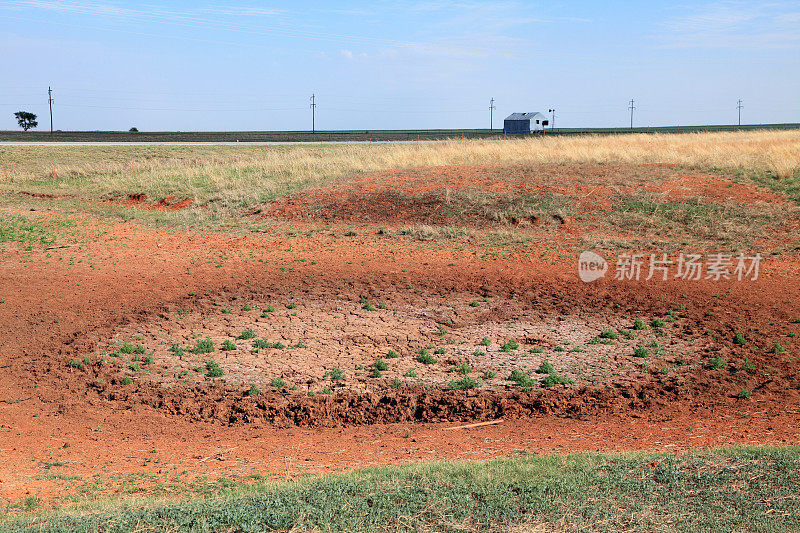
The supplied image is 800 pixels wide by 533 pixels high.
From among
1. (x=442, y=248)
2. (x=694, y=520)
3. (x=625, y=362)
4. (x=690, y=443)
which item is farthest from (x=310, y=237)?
(x=694, y=520)

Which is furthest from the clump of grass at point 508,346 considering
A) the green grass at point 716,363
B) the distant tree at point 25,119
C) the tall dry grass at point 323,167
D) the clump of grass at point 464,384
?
the distant tree at point 25,119

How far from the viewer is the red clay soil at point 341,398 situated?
6504 millimetres

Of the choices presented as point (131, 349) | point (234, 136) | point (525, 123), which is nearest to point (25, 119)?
point (234, 136)

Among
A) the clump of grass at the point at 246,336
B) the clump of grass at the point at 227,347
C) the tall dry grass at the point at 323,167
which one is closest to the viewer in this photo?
the clump of grass at the point at 227,347

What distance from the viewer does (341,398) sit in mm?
7852

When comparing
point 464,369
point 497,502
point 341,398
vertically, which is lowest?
point 341,398

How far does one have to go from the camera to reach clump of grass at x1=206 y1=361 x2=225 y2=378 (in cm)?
845

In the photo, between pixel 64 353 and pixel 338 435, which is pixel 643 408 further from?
pixel 64 353

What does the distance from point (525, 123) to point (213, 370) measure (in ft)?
240

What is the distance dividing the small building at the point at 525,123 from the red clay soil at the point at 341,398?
66388 mm

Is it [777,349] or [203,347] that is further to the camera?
[203,347]

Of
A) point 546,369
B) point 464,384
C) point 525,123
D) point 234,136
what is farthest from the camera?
point 234,136

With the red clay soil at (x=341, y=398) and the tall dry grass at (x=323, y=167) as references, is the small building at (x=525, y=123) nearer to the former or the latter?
the tall dry grass at (x=323, y=167)

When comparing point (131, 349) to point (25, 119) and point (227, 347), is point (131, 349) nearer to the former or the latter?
point (227, 347)
